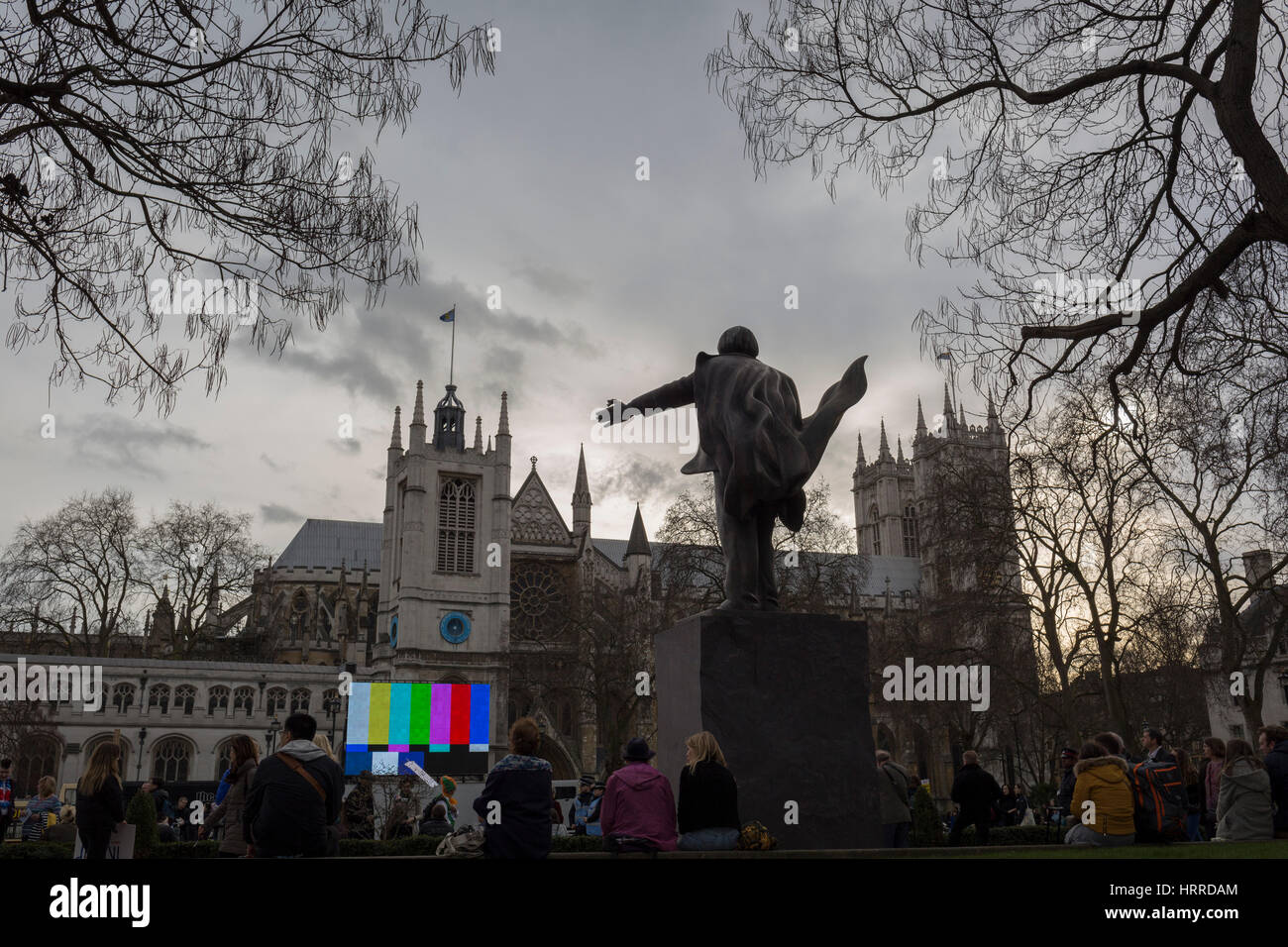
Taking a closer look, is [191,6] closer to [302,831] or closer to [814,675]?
[302,831]

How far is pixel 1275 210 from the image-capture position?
249 inches

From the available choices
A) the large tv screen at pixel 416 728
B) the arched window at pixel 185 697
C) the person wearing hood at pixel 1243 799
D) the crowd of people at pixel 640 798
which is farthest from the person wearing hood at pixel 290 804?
the arched window at pixel 185 697

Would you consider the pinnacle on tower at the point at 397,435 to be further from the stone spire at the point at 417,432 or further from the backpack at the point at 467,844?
the backpack at the point at 467,844

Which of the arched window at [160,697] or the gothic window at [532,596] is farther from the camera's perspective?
the gothic window at [532,596]

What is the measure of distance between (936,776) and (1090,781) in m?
60.9

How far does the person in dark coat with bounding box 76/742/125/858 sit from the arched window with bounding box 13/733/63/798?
4144 cm

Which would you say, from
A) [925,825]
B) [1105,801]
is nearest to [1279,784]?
[1105,801]

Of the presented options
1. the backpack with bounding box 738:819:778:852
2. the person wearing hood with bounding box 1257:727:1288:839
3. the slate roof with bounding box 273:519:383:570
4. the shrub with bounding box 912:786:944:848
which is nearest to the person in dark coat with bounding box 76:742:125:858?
the backpack with bounding box 738:819:778:852

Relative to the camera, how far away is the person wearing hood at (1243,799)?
861 centimetres

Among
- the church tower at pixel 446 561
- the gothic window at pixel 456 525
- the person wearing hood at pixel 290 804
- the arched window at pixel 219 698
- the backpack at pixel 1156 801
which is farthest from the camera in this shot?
the gothic window at pixel 456 525

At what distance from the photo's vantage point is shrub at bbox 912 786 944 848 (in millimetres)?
14648

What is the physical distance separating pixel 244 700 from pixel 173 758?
3802 millimetres

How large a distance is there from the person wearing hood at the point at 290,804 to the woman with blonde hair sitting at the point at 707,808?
2.14 m
